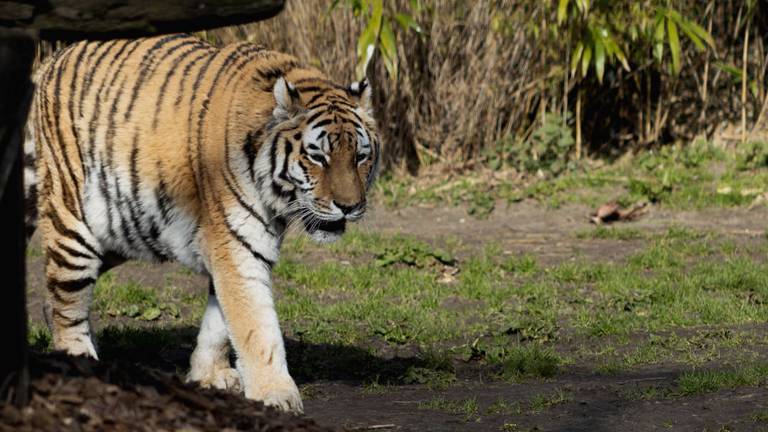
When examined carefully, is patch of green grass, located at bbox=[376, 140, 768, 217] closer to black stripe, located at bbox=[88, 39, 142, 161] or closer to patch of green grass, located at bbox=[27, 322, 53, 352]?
patch of green grass, located at bbox=[27, 322, 53, 352]

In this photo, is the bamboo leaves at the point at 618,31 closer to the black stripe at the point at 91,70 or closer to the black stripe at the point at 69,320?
the black stripe at the point at 91,70

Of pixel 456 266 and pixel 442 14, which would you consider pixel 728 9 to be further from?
pixel 456 266

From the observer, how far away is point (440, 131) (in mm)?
10938

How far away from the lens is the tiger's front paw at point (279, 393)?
4887mm

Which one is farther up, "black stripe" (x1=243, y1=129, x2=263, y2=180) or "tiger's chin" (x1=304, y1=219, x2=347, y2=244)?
"black stripe" (x1=243, y1=129, x2=263, y2=180)

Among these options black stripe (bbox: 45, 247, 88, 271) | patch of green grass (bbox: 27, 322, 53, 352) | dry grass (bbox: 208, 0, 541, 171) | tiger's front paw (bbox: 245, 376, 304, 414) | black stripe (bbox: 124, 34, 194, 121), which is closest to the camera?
tiger's front paw (bbox: 245, 376, 304, 414)

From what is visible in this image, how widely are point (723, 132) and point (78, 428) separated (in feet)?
30.2

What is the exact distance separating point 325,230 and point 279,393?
728mm

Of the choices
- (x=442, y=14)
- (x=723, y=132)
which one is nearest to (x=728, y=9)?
(x=723, y=132)

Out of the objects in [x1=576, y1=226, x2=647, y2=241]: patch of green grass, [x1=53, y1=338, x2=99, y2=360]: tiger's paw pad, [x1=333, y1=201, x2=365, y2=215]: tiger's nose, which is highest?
[x1=333, y1=201, x2=365, y2=215]: tiger's nose

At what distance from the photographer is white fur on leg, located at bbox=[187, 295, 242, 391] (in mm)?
5699

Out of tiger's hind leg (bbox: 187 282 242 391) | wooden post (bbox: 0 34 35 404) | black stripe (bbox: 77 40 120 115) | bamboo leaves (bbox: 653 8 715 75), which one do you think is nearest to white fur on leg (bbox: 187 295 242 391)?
tiger's hind leg (bbox: 187 282 242 391)

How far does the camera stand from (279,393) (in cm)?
493

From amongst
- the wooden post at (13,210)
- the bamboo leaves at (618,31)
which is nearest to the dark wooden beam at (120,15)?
the wooden post at (13,210)
